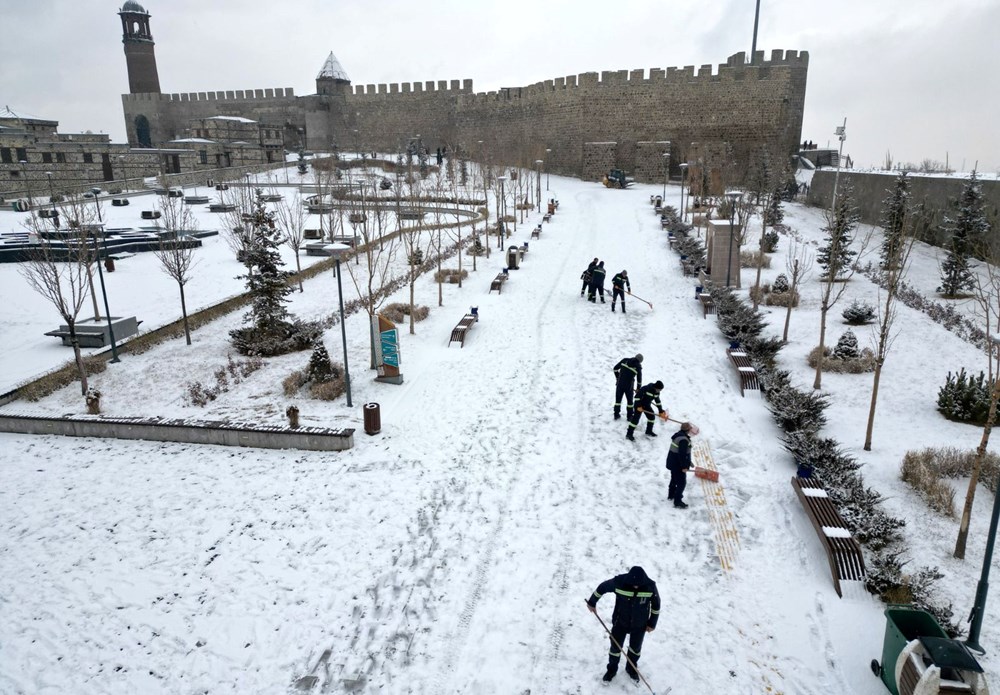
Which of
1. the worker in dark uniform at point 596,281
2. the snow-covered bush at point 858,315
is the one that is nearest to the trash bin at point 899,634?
the snow-covered bush at point 858,315

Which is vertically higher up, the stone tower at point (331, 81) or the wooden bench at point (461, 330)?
the stone tower at point (331, 81)

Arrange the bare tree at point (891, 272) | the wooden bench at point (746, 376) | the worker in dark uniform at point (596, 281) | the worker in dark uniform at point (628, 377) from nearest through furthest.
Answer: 1. the bare tree at point (891, 272)
2. the worker in dark uniform at point (628, 377)
3. the wooden bench at point (746, 376)
4. the worker in dark uniform at point (596, 281)

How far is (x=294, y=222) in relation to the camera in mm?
25656

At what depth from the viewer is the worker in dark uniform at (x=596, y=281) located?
1633 centimetres

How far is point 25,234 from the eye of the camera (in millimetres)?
25766

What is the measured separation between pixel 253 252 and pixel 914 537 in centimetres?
1400

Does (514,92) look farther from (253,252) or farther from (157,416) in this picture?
(157,416)

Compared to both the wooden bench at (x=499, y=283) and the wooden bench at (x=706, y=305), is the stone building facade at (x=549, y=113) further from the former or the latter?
the wooden bench at (x=706, y=305)

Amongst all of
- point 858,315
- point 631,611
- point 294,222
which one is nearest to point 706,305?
point 858,315

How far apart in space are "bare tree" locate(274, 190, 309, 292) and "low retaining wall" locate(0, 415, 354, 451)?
1007 cm

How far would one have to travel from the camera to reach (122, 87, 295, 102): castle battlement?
54900 millimetres

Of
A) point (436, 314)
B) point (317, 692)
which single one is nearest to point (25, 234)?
point (436, 314)

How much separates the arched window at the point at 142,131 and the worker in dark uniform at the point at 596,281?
190ft

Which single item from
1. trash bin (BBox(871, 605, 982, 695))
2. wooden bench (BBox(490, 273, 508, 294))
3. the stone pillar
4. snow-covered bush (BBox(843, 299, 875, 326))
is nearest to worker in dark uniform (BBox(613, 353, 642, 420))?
trash bin (BBox(871, 605, 982, 695))
